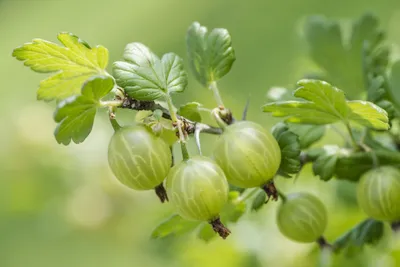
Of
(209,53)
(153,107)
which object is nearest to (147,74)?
(153,107)

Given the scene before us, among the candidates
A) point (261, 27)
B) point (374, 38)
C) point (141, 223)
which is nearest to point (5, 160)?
point (141, 223)

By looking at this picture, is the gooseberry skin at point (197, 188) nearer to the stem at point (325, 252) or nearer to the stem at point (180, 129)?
the stem at point (180, 129)

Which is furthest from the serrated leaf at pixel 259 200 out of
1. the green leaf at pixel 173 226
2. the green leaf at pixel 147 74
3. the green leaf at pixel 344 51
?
the green leaf at pixel 344 51

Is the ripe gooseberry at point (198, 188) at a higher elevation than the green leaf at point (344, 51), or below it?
higher

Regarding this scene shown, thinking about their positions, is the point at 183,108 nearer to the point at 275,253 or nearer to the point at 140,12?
the point at 275,253

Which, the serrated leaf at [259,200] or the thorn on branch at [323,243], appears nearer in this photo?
the serrated leaf at [259,200]

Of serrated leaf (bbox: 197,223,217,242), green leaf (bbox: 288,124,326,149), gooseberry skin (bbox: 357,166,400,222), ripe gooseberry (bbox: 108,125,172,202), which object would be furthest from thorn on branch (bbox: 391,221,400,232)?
ripe gooseberry (bbox: 108,125,172,202)

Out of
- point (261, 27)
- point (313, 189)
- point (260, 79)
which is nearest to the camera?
point (313, 189)
